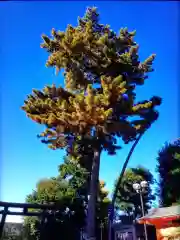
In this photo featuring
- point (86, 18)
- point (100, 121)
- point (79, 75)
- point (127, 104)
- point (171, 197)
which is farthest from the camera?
point (171, 197)

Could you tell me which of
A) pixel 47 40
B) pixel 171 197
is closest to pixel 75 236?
pixel 171 197

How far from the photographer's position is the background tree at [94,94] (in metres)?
15.4

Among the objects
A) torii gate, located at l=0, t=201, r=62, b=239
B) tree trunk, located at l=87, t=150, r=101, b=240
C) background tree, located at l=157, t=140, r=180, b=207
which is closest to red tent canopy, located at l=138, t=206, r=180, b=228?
tree trunk, located at l=87, t=150, r=101, b=240

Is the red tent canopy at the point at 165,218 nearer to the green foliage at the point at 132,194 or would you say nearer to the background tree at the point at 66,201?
the background tree at the point at 66,201

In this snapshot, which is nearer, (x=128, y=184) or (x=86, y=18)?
(x=86, y=18)

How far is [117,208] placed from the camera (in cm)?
3147

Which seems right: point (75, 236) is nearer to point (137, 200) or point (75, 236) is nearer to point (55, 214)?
point (55, 214)

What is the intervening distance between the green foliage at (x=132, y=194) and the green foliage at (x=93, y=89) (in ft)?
43.8

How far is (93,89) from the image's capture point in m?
15.6

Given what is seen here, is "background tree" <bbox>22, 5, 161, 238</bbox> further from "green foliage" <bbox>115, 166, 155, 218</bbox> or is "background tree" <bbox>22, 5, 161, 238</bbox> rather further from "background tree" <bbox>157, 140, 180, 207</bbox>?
"green foliage" <bbox>115, 166, 155, 218</bbox>

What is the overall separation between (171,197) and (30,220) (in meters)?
12.8

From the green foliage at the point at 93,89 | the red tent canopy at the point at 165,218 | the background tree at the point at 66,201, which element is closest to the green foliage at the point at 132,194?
the background tree at the point at 66,201

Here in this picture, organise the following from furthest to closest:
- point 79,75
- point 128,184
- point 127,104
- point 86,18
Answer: point 128,184, point 86,18, point 79,75, point 127,104

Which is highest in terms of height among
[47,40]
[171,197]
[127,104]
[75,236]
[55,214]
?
[47,40]
